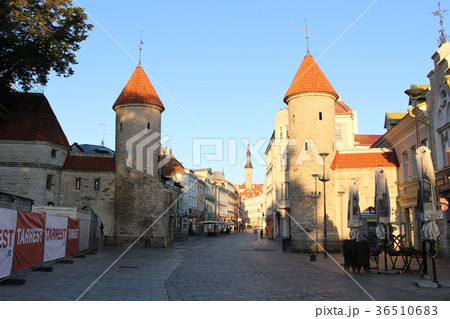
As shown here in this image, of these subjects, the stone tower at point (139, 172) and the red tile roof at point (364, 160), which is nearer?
the red tile roof at point (364, 160)

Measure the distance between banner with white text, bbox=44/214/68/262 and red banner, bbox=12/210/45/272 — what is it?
0.63 m

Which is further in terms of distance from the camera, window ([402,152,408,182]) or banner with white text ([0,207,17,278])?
window ([402,152,408,182])

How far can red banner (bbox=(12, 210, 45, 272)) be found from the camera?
36.6ft

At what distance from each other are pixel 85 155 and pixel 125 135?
147 inches

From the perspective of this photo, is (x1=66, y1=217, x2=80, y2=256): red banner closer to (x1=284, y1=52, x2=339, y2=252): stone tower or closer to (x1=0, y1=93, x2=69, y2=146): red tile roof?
(x1=0, y1=93, x2=69, y2=146): red tile roof

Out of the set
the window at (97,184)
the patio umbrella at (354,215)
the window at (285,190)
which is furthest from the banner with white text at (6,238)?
the window at (285,190)

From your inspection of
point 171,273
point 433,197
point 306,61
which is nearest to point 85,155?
point 306,61

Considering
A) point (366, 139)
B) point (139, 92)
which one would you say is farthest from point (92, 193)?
point (366, 139)

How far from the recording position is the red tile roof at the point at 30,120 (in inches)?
1220

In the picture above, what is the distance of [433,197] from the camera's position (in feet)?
40.1

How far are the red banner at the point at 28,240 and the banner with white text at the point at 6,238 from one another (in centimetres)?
39

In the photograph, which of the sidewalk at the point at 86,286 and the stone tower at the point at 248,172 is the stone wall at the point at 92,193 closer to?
the sidewalk at the point at 86,286

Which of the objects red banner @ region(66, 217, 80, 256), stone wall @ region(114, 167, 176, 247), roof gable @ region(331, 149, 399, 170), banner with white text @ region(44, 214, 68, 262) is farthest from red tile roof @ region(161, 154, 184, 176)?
banner with white text @ region(44, 214, 68, 262)
